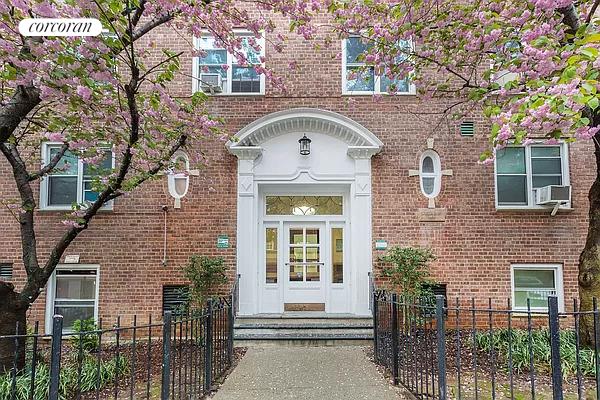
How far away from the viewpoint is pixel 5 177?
29.8 ft

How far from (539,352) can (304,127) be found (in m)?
5.86

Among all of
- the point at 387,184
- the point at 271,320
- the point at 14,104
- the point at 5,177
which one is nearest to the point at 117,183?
the point at 14,104

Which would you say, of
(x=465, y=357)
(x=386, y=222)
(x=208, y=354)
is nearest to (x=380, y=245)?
(x=386, y=222)

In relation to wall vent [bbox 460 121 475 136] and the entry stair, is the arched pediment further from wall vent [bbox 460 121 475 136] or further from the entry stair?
the entry stair

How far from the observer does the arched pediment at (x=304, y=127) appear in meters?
8.98

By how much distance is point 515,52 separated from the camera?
6.26 metres

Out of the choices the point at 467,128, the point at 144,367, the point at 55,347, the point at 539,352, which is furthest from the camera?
→ the point at 467,128

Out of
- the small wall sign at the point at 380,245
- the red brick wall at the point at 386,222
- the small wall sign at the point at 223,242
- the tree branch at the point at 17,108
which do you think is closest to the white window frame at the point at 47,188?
the red brick wall at the point at 386,222

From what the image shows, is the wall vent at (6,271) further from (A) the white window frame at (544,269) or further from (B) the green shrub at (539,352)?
(A) the white window frame at (544,269)

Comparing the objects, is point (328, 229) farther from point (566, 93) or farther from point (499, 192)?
point (566, 93)

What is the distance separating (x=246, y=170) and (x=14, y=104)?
4.60 m

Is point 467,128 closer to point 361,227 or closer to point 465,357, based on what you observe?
point 361,227

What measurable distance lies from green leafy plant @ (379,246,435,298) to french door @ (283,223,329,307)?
54.9 inches

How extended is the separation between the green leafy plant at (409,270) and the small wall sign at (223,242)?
317 centimetres
